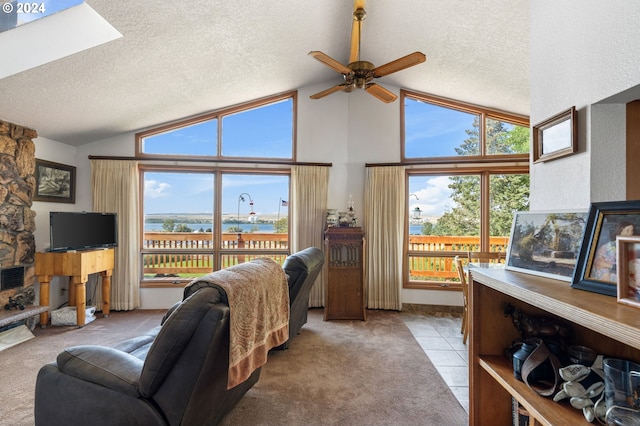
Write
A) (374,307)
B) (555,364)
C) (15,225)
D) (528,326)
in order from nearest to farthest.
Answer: (555,364)
(528,326)
(15,225)
(374,307)

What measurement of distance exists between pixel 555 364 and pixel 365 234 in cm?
369

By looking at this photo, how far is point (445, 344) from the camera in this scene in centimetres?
347

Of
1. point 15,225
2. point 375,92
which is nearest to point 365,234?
point 375,92

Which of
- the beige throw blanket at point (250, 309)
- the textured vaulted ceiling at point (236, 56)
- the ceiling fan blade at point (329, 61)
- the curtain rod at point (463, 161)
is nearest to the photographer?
the beige throw blanket at point (250, 309)

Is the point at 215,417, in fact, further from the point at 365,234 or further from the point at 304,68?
the point at 304,68

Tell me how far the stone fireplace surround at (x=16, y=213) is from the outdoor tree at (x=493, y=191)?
5453 millimetres

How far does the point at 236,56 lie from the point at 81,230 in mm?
2921

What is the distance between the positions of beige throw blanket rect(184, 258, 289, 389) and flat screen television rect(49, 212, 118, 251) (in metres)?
3.00

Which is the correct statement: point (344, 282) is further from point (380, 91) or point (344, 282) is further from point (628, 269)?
point (628, 269)

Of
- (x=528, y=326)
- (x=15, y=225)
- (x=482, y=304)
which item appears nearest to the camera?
(x=528, y=326)

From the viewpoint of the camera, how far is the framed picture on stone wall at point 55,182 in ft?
13.1

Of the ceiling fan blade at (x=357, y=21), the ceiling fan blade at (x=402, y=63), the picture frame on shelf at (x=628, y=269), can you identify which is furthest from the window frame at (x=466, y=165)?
the picture frame on shelf at (x=628, y=269)

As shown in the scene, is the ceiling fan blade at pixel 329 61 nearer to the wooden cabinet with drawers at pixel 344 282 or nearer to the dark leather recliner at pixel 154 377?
the dark leather recliner at pixel 154 377

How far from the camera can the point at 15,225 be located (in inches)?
142
